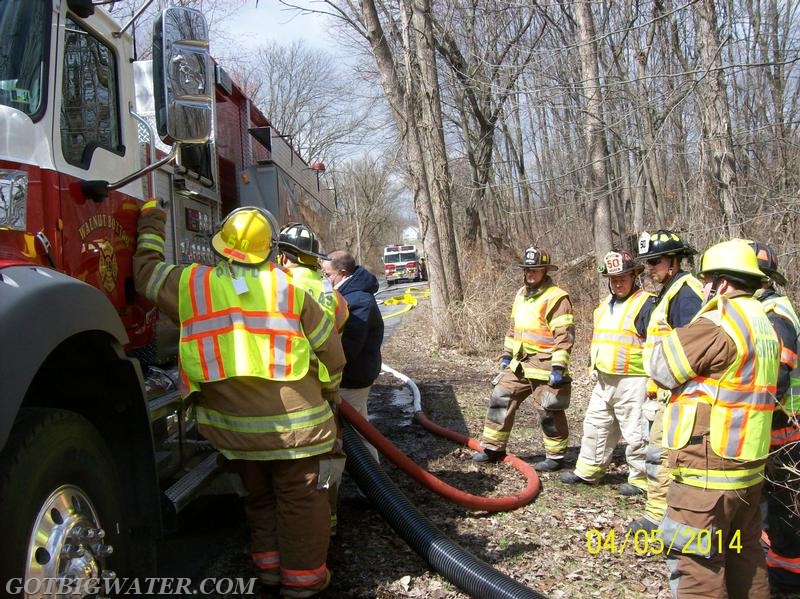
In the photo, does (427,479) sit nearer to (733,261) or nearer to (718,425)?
(718,425)

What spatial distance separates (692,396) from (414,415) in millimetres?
4087

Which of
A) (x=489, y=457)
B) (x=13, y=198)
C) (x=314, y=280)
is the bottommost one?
(x=489, y=457)

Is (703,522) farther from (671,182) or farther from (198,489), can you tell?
(671,182)

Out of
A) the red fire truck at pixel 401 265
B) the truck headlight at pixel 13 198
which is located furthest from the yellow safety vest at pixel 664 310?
the red fire truck at pixel 401 265

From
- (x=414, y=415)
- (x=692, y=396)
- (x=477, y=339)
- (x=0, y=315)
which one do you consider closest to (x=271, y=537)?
(x=0, y=315)

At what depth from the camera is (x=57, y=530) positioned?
2.09 meters

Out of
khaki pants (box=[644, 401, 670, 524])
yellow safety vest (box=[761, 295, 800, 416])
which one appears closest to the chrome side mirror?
yellow safety vest (box=[761, 295, 800, 416])

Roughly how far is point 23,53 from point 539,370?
4264mm

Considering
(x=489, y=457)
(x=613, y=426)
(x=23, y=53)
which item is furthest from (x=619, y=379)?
(x=23, y=53)

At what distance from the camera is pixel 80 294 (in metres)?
2.27

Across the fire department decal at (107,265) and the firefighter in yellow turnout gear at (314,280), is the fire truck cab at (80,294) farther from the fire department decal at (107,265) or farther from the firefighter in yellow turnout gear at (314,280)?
the firefighter in yellow turnout gear at (314,280)

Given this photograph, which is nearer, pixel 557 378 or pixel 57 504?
pixel 57 504

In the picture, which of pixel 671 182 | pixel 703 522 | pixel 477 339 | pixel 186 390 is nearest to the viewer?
pixel 703 522

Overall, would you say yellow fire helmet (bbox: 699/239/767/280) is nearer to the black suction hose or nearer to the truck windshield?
the black suction hose
